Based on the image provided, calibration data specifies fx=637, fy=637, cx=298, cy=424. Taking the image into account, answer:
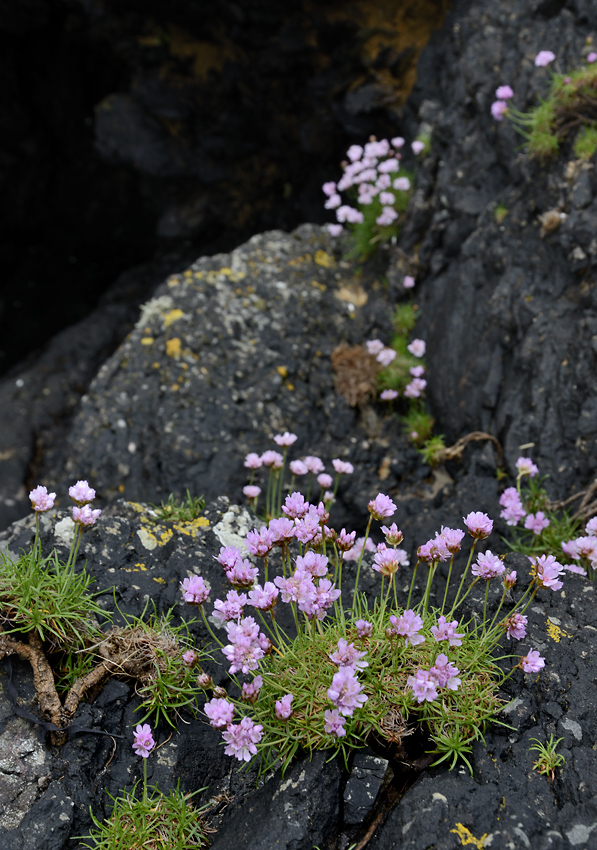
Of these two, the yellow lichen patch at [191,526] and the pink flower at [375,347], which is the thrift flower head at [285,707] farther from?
Result: the pink flower at [375,347]

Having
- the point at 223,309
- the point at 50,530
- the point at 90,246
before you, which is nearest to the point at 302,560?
the point at 50,530

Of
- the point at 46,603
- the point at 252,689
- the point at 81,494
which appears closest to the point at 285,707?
the point at 252,689

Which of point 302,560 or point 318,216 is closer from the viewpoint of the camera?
point 302,560

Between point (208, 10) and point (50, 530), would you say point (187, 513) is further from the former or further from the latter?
point (208, 10)

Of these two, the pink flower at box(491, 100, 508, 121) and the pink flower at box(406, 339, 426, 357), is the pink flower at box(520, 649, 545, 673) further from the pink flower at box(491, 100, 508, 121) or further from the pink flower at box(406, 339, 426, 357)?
the pink flower at box(491, 100, 508, 121)

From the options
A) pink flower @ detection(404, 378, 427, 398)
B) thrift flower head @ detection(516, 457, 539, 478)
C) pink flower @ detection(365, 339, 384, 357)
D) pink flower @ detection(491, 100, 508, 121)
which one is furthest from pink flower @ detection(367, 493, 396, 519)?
pink flower @ detection(491, 100, 508, 121)

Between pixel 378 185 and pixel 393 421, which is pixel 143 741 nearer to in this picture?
pixel 393 421

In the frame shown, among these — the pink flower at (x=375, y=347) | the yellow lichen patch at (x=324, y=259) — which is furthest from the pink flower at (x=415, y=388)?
the yellow lichen patch at (x=324, y=259)
